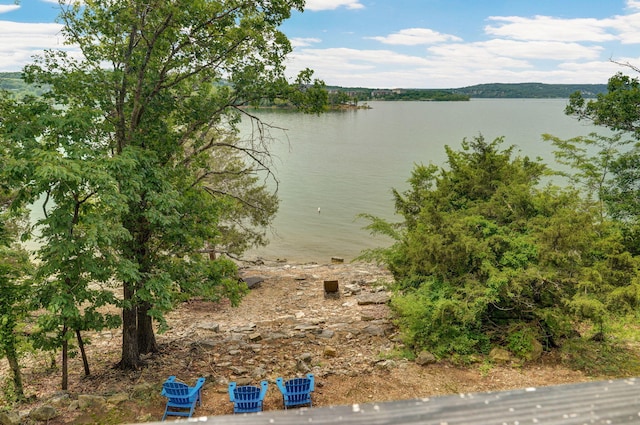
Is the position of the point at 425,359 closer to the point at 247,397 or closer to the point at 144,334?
the point at 247,397

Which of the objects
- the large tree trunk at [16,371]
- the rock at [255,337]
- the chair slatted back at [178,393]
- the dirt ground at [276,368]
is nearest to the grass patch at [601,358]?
the dirt ground at [276,368]

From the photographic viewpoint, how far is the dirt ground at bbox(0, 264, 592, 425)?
28.7ft

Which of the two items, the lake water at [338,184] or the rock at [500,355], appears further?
the lake water at [338,184]

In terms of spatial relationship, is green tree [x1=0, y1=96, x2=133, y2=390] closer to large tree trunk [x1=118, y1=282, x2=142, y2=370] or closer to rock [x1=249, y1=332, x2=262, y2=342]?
large tree trunk [x1=118, y1=282, x2=142, y2=370]

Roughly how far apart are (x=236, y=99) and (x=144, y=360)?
6.87 metres

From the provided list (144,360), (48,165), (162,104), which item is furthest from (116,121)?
(144,360)

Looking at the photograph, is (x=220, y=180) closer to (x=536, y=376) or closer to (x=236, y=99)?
(x=236, y=99)

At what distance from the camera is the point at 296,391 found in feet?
27.2

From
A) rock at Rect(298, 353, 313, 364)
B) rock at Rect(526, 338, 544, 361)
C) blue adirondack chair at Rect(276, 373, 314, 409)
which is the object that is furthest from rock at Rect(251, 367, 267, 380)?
rock at Rect(526, 338, 544, 361)

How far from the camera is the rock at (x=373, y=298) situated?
16219 millimetres

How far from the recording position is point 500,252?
1091 cm

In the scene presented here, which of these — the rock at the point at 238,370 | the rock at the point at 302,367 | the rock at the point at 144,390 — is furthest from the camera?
the rock at the point at 238,370

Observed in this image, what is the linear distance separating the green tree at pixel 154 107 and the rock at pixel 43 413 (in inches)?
58.6

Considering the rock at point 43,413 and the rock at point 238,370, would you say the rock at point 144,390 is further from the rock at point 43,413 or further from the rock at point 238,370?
the rock at point 238,370
